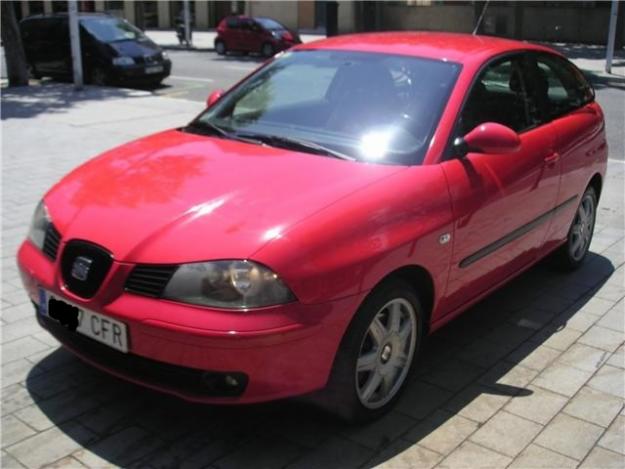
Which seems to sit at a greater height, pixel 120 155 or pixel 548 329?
pixel 120 155

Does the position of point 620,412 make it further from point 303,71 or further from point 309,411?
point 303,71

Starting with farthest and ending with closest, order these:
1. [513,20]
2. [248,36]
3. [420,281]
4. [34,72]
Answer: [513,20] → [248,36] → [34,72] → [420,281]

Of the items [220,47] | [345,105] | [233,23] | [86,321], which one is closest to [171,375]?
[86,321]

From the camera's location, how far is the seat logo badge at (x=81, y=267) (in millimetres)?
2975

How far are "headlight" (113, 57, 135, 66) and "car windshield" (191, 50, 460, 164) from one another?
12317 mm

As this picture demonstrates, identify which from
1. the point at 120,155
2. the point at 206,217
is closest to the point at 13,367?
the point at 120,155

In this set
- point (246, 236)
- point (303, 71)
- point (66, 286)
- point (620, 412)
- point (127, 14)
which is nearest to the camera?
point (246, 236)

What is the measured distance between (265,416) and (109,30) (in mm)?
15043

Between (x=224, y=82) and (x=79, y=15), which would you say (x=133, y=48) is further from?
(x=224, y=82)

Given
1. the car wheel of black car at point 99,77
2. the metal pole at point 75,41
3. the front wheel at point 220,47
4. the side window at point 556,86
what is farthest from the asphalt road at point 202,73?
the side window at point 556,86

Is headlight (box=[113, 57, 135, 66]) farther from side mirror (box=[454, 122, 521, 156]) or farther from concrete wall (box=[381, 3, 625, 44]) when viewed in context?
concrete wall (box=[381, 3, 625, 44])

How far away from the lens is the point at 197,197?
10.3 ft

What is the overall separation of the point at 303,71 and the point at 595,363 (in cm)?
230

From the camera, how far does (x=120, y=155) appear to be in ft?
12.6
